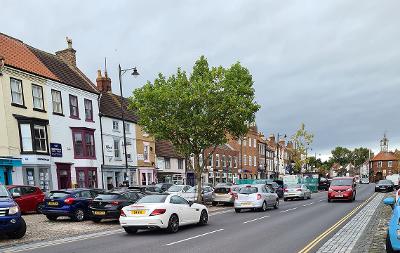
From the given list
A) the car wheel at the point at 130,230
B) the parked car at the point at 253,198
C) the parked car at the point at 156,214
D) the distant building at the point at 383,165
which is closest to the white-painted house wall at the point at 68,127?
the parked car at the point at 253,198

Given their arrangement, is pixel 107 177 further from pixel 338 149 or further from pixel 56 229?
pixel 338 149

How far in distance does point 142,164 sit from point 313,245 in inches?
1335

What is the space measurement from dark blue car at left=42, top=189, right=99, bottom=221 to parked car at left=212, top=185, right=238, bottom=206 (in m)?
11.5

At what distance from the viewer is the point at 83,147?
110ft

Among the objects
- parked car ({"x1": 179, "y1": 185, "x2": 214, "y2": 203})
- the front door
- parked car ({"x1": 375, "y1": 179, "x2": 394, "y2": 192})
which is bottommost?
parked car ({"x1": 375, "y1": 179, "x2": 394, "y2": 192})

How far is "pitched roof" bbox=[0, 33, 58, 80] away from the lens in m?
27.9

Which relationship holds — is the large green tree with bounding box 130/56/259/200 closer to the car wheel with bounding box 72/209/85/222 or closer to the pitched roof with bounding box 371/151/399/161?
the car wheel with bounding box 72/209/85/222

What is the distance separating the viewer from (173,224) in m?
14.2

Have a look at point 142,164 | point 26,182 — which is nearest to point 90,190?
point 26,182

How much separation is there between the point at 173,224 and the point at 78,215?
6.62 meters

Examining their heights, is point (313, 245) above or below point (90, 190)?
below

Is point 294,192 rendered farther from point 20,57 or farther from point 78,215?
point 20,57

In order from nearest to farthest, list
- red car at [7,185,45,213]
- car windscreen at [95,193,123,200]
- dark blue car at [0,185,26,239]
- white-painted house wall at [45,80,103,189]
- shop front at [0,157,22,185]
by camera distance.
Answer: dark blue car at [0,185,26,239], car windscreen at [95,193,123,200], red car at [7,185,45,213], shop front at [0,157,22,185], white-painted house wall at [45,80,103,189]

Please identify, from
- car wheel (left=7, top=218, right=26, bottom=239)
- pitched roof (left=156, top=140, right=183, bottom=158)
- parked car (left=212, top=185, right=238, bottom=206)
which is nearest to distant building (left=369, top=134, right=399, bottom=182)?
pitched roof (left=156, top=140, right=183, bottom=158)
